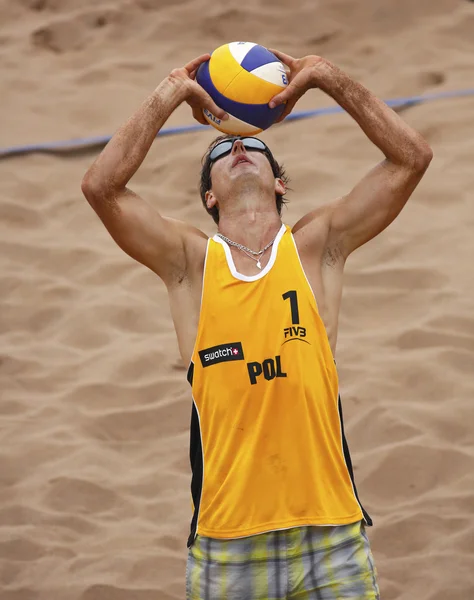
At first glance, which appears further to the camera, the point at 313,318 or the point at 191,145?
the point at 191,145

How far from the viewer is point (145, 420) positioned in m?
5.15

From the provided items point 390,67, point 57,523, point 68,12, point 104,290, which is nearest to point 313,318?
point 57,523

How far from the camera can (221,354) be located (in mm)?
3016

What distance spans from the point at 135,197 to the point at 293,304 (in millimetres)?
666

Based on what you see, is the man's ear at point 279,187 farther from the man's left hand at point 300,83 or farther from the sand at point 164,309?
the sand at point 164,309

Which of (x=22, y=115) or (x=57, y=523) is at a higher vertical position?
(x=22, y=115)

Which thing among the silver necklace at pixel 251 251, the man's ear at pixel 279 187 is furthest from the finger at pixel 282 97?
the silver necklace at pixel 251 251

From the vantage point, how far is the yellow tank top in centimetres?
292

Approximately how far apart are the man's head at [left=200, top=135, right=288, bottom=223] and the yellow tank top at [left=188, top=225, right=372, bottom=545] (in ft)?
1.43

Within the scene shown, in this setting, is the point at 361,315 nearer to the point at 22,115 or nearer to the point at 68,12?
the point at 22,115

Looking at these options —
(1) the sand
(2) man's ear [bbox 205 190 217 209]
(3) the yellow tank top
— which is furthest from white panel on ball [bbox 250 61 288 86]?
(1) the sand

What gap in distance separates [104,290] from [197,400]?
3044mm

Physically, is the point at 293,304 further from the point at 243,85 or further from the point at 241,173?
the point at 243,85

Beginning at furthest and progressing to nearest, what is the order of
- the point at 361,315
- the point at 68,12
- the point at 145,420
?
the point at 68,12, the point at 361,315, the point at 145,420
